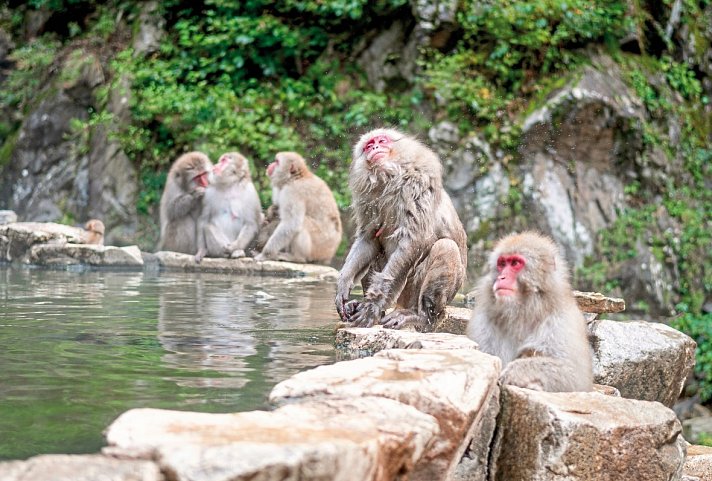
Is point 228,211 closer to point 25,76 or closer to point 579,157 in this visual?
point 579,157

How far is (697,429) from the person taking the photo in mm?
7809

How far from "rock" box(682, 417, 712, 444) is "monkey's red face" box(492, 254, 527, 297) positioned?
4.74 m

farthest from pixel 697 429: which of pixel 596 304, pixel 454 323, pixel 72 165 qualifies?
pixel 72 165

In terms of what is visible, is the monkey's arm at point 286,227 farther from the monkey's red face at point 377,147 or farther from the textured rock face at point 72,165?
the monkey's red face at point 377,147

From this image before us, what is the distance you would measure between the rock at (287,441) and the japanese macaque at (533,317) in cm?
110

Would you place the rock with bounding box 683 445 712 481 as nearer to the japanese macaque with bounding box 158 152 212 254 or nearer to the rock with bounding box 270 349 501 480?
the rock with bounding box 270 349 501 480

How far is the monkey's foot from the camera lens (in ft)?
13.6

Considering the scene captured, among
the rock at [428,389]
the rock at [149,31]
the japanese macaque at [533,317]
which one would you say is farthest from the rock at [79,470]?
the rock at [149,31]

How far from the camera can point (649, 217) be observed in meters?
10.0

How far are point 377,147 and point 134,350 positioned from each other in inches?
56.8

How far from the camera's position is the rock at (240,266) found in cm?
822

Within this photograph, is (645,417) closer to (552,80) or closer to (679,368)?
(679,368)

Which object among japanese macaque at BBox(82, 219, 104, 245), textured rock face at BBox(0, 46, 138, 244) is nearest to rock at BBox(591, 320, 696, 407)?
japanese macaque at BBox(82, 219, 104, 245)

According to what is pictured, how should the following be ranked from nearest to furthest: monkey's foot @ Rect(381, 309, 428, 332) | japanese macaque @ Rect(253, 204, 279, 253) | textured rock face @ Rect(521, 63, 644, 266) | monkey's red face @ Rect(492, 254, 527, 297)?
monkey's red face @ Rect(492, 254, 527, 297) < monkey's foot @ Rect(381, 309, 428, 332) < japanese macaque @ Rect(253, 204, 279, 253) < textured rock face @ Rect(521, 63, 644, 266)
